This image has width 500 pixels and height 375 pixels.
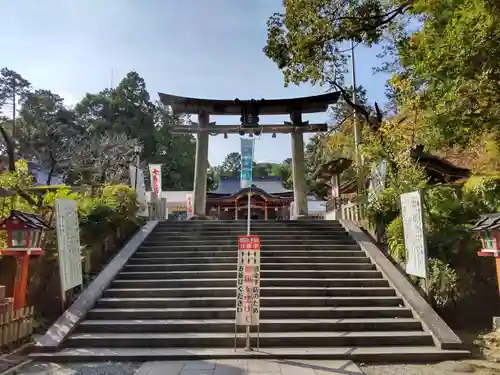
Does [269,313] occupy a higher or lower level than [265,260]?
lower

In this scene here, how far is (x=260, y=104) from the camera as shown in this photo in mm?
14391

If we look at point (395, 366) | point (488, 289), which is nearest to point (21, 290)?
point (395, 366)

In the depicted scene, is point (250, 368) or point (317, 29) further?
point (317, 29)

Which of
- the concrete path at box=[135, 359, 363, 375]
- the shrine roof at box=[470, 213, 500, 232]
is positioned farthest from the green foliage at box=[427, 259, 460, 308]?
the concrete path at box=[135, 359, 363, 375]

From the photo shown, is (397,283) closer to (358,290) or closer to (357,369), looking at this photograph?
(358,290)

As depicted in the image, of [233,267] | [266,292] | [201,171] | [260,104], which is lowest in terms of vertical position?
[266,292]

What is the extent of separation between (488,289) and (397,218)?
2413mm

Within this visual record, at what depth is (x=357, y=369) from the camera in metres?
5.50

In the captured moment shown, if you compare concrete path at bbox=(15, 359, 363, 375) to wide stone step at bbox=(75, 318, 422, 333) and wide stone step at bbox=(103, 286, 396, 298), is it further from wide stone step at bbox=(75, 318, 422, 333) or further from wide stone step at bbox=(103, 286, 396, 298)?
wide stone step at bbox=(103, 286, 396, 298)

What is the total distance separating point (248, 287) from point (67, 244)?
3555 millimetres

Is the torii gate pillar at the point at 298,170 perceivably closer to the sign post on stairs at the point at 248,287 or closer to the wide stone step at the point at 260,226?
the wide stone step at the point at 260,226

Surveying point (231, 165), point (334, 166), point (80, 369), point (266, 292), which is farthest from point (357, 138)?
point (231, 165)

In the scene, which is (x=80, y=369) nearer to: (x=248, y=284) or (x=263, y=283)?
(x=248, y=284)

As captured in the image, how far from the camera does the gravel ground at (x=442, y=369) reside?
5375 millimetres
